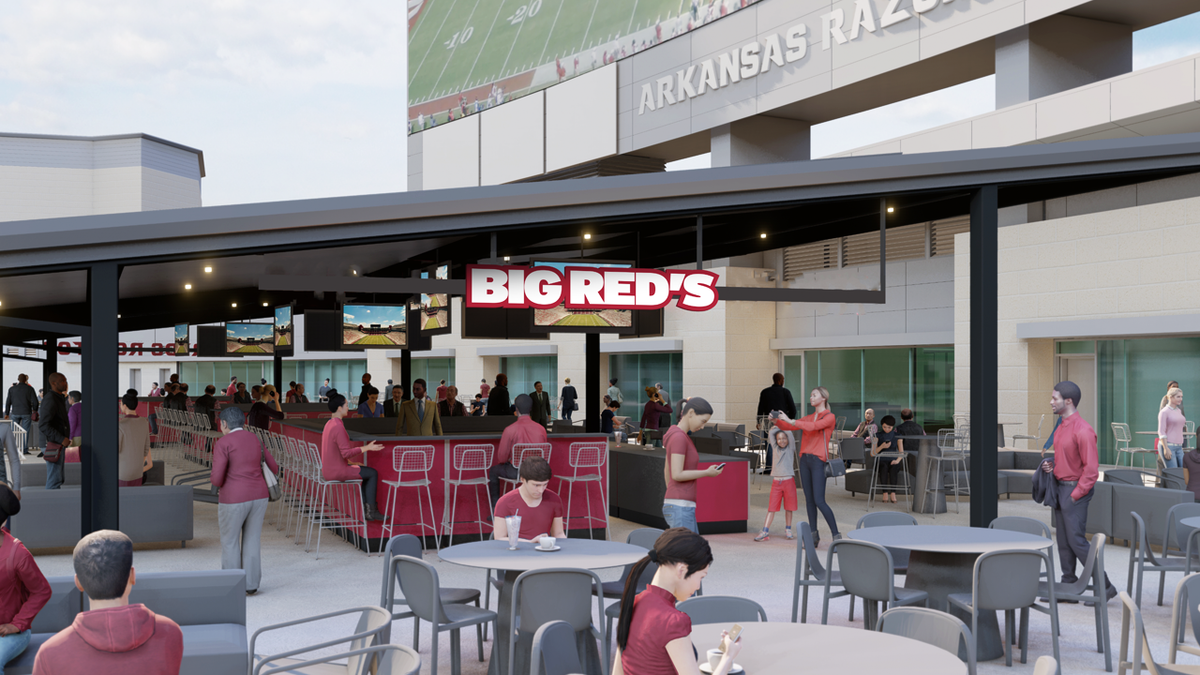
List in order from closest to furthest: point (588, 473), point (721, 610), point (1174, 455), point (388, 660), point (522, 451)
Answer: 1. point (388, 660)
2. point (721, 610)
3. point (522, 451)
4. point (588, 473)
5. point (1174, 455)

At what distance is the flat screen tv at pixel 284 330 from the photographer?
596 inches

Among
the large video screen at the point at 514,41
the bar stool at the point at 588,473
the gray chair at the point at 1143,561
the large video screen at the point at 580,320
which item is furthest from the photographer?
the large video screen at the point at 514,41

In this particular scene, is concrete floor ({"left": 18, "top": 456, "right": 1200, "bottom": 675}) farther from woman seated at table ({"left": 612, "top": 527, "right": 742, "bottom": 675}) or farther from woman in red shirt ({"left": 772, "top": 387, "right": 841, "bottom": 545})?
woman seated at table ({"left": 612, "top": 527, "right": 742, "bottom": 675})

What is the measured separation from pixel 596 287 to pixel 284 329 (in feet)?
29.3

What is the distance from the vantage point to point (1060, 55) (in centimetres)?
1752

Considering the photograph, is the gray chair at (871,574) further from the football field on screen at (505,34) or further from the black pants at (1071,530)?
the football field on screen at (505,34)

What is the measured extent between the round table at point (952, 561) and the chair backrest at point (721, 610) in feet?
5.95

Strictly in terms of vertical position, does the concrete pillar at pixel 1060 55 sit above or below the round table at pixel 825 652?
above

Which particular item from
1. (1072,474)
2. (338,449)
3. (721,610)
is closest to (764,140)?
(338,449)

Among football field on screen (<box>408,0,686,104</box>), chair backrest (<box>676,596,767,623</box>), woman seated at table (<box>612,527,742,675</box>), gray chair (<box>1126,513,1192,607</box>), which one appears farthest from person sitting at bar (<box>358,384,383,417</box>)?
football field on screen (<box>408,0,686,104</box>)

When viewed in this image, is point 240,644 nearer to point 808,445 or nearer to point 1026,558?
point 1026,558

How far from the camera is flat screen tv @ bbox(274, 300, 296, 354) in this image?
15.1 meters

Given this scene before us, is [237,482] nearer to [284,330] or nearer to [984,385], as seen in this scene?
[984,385]

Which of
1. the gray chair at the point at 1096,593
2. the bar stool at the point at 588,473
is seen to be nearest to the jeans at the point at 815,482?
the bar stool at the point at 588,473
